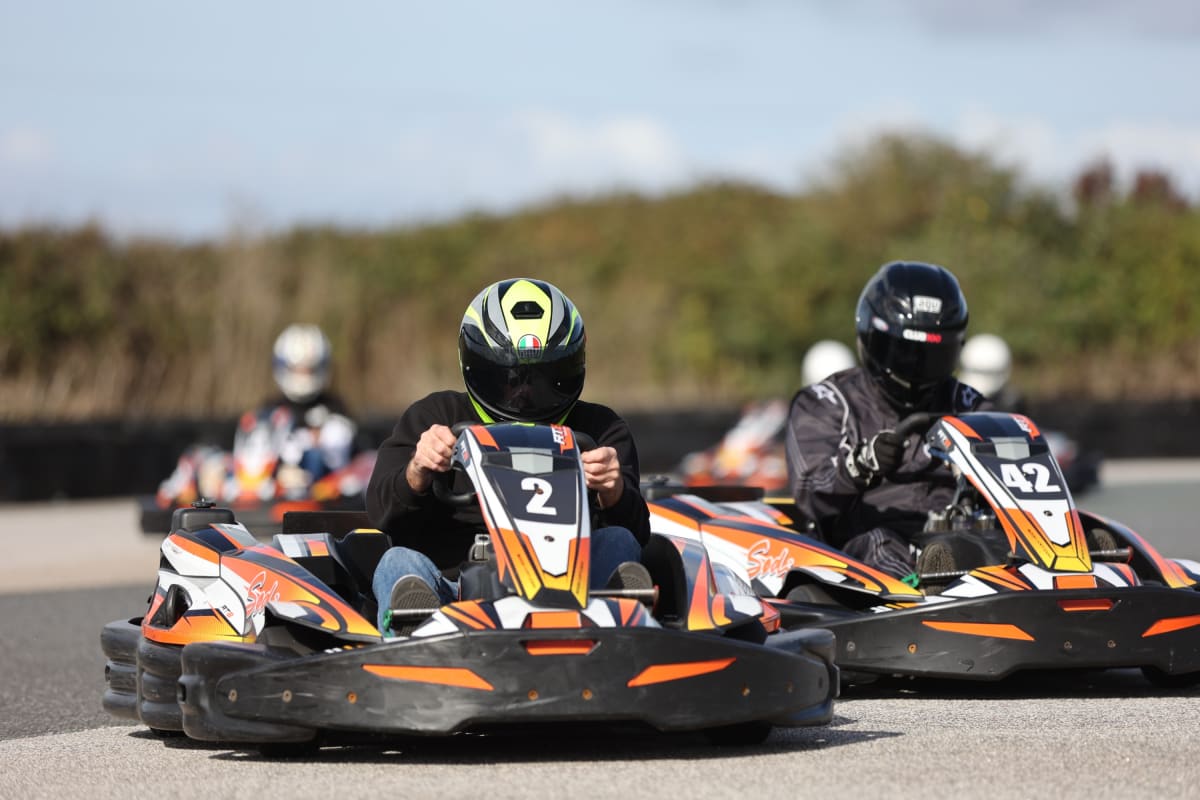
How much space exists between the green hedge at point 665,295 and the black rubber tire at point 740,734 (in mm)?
15751

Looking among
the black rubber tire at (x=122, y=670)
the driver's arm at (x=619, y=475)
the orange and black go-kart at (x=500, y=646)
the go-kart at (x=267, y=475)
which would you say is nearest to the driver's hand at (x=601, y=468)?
the driver's arm at (x=619, y=475)

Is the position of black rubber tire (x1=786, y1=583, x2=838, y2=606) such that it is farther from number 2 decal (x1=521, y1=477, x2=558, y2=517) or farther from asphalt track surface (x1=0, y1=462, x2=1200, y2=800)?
number 2 decal (x1=521, y1=477, x2=558, y2=517)

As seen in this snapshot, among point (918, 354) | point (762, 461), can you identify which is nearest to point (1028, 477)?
point (918, 354)

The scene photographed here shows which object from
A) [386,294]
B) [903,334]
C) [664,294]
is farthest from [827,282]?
[903,334]

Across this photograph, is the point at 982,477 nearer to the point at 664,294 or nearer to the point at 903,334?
the point at 903,334

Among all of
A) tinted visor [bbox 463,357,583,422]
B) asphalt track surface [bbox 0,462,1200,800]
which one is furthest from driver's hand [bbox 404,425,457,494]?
asphalt track surface [bbox 0,462,1200,800]

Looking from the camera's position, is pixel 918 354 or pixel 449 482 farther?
pixel 918 354

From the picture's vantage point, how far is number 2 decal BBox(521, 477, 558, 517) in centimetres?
486

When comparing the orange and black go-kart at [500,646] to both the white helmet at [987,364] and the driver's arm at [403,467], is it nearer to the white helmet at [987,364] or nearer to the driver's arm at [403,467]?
the driver's arm at [403,467]

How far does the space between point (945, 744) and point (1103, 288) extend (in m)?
29.3

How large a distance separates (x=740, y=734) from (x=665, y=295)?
3235 cm

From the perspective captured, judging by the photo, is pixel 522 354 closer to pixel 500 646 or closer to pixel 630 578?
pixel 630 578

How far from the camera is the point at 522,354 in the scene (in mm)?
5473

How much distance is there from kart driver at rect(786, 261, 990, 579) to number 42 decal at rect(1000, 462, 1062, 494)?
73cm
